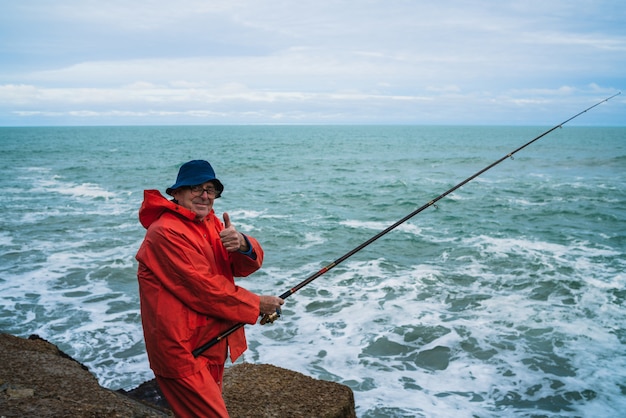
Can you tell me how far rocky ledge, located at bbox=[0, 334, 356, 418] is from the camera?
3561 millimetres

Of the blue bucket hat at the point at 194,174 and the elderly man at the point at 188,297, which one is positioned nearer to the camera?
the elderly man at the point at 188,297

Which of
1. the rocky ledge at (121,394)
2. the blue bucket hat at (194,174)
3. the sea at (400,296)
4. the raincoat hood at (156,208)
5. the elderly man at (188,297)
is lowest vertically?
the sea at (400,296)

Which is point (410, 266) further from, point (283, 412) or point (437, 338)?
point (283, 412)

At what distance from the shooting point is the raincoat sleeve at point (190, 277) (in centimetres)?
233

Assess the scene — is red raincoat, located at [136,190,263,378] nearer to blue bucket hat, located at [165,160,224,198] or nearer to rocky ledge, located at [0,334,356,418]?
blue bucket hat, located at [165,160,224,198]

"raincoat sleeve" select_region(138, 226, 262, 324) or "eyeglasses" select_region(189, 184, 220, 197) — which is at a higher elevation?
"eyeglasses" select_region(189, 184, 220, 197)

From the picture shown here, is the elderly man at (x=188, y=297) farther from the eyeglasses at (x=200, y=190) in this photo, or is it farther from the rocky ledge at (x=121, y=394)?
the rocky ledge at (x=121, y=394)

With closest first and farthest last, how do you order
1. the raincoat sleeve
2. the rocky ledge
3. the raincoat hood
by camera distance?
the raincoat sleeve → the raincoat hood → the rocky ledge

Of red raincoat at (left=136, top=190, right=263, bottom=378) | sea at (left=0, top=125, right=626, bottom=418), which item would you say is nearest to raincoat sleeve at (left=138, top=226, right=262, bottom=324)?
red raincoat at (left=136, top=190, right=263, bottom=378)

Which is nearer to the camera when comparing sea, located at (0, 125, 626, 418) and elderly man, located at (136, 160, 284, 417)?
elderly man, located at (136, 160, 284, 417)

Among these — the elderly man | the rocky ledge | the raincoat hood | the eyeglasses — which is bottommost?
the rocky ledge

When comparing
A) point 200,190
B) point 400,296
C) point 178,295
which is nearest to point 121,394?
point 178,295

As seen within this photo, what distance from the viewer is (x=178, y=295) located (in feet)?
7.70

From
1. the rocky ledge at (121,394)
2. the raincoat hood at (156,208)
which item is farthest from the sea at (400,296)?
the raincoat hood at (156,208)
